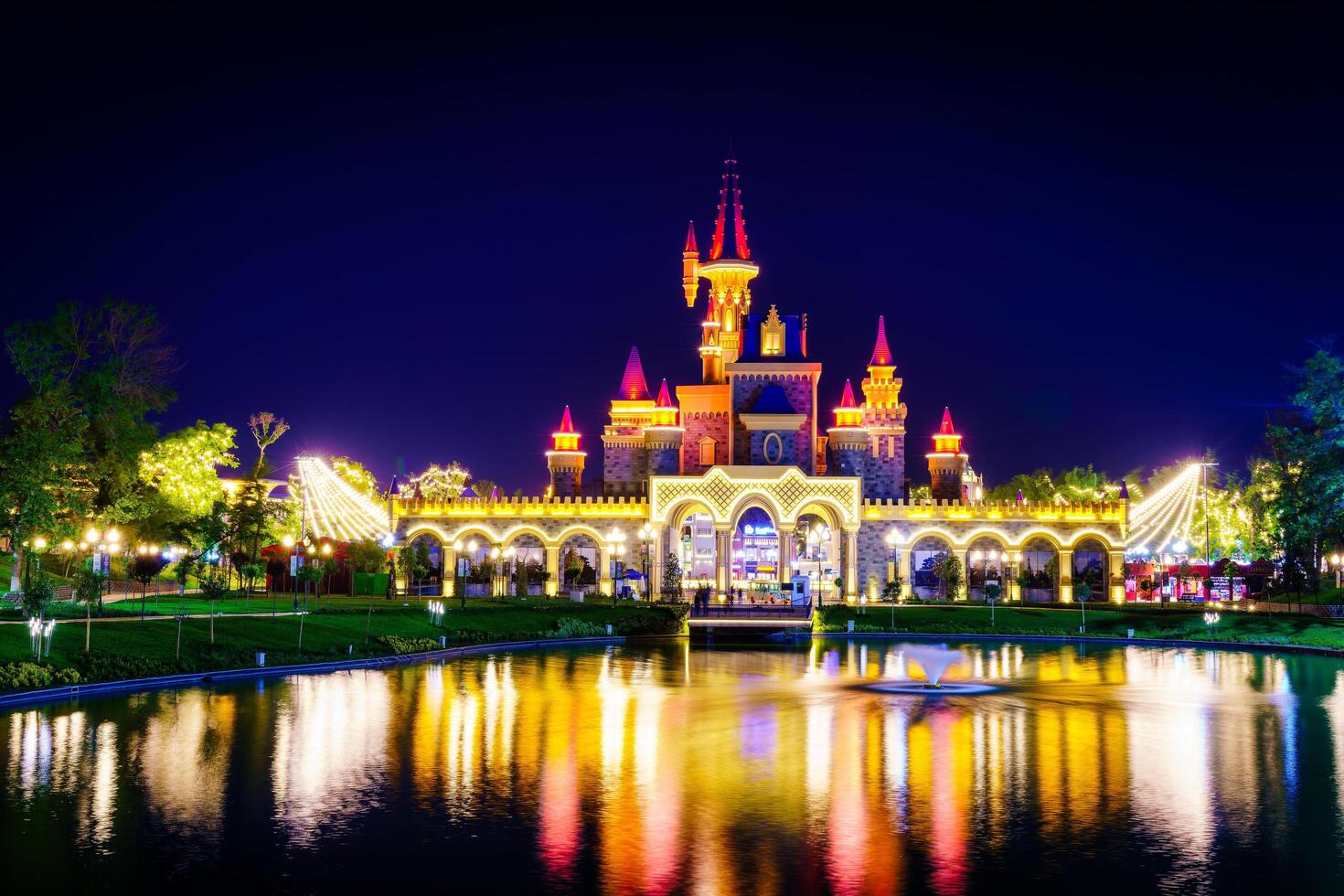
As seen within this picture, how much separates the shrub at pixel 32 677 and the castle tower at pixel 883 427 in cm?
5148

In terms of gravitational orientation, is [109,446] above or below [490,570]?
above

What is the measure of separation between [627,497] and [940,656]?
31.5 metres

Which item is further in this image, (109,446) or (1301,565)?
(1301,565)

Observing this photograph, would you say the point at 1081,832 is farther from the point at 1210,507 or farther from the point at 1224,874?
the point at 1210,507

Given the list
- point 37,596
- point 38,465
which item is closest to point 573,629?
point 38,465

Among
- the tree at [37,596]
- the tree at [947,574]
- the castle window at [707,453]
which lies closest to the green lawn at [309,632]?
the tree at [37,596]

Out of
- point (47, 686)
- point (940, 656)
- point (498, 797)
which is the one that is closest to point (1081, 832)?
point (498, 797)

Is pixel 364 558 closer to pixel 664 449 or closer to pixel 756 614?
pixel 664 449

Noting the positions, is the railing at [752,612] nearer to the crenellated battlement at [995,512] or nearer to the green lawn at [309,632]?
the green lawn at [309,632]

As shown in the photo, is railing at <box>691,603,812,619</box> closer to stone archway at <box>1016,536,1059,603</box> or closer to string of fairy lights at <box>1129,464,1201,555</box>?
stone archway at <box>1016,536,1059,603</box>

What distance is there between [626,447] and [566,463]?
15.1ft

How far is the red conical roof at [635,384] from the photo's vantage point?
78.3 meters

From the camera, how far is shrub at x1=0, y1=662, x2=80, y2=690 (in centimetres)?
2520

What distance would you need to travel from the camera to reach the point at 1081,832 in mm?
15125
